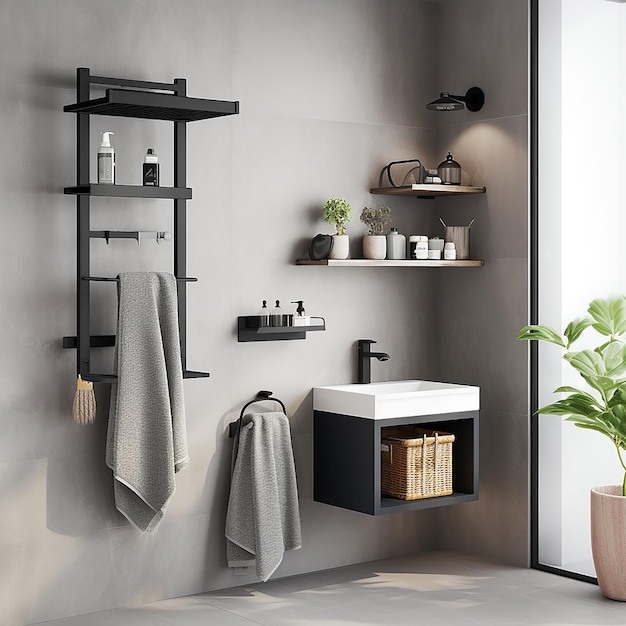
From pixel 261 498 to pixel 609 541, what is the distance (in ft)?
4.50

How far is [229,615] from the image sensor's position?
3.86 meters

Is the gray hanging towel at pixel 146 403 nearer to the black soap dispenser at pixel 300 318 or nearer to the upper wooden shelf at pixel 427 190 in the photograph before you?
the black soap dispenser at pixel 300 318

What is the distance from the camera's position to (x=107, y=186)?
3.66 metres

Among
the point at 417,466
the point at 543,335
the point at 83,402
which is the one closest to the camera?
the point at 83,402

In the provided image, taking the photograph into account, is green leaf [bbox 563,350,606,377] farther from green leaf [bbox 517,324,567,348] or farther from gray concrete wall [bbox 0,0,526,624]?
gray concrete wall [bbox 0,0,526,624]

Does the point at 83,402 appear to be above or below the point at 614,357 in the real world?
below

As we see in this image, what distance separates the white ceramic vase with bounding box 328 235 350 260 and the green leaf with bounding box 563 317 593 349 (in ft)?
3.23

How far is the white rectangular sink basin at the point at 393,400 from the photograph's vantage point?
4.14m

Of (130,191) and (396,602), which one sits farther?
(396,602)

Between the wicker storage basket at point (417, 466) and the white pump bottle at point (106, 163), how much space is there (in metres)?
1.60

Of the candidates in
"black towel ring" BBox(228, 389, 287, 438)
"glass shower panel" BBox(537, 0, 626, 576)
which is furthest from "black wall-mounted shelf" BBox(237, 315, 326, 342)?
"glass shower panel" BBox(537, 0, 626, 576)

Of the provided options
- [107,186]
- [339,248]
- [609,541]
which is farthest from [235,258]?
[609,541]

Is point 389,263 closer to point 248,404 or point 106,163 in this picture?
point 248,404

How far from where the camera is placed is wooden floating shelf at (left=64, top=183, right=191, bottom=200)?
3.64 metres
